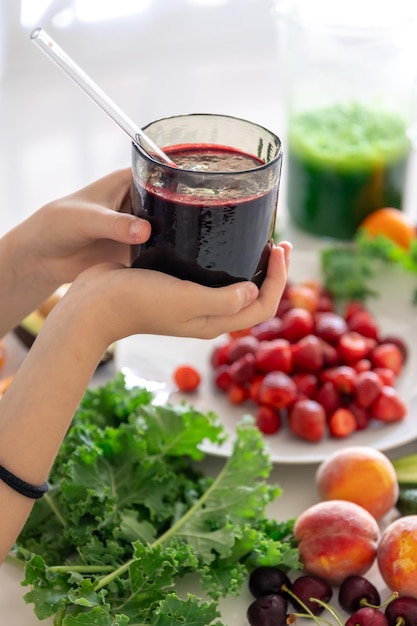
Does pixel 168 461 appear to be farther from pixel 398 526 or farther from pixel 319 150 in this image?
pixel 319 150

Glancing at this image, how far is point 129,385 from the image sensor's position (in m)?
1.58

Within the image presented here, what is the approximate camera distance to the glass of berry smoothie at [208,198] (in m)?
→ 0.97

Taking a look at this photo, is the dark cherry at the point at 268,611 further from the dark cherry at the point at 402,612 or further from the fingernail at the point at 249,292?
the fingernail at the point at 249,292

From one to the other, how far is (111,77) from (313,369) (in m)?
1.42

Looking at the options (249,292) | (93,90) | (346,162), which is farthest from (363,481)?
(346,162)

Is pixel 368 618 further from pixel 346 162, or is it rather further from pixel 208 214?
pixel 346 162

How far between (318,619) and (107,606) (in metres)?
0.27

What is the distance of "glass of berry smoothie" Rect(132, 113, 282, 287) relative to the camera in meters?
0.97

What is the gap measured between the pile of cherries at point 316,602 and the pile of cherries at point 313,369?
31 cm

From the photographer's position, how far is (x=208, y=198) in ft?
3.19

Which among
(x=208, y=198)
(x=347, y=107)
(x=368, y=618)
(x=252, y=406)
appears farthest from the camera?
(x=347, y=107)

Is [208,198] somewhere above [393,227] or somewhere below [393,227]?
above

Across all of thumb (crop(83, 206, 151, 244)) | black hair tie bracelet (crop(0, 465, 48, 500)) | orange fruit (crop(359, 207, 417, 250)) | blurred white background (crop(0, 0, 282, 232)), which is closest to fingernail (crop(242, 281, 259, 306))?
thumb (crop(83, 206, 151, 244))

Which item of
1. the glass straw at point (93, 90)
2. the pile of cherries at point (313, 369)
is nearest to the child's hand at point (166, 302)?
the glass straw at point (93, 90)
